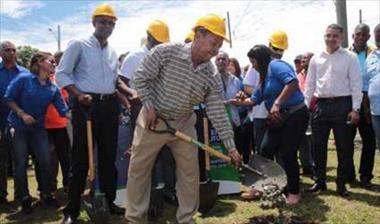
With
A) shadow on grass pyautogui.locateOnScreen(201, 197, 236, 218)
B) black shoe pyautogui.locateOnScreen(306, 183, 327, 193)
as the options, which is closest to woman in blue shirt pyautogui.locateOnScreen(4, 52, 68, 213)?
shadow on grass pyautogui.locateOnScreen(201, 197, 236, 218)

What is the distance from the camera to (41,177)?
6797mm

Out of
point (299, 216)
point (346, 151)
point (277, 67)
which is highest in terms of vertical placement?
point (277, 67)

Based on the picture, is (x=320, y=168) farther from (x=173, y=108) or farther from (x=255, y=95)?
(x=173, y=108)

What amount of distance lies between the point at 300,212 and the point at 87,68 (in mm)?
2864

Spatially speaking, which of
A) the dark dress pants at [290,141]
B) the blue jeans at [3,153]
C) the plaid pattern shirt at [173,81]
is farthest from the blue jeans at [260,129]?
the blue jeans at [3,153]

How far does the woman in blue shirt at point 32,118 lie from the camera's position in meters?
6.51

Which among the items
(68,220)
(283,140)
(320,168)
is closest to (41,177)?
(68,220)

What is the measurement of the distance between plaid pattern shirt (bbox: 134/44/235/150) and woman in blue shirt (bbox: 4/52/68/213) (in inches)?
83.9

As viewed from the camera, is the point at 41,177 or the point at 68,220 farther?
the point at 41,177

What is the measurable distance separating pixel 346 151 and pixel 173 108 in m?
2.85

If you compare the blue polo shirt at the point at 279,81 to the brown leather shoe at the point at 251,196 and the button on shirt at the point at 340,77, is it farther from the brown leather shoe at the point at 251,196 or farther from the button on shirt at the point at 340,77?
the brown leather shoe at the point at 251,196

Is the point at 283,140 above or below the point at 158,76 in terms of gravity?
below

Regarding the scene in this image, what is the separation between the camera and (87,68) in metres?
5.67

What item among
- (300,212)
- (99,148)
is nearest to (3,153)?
(99,148)
